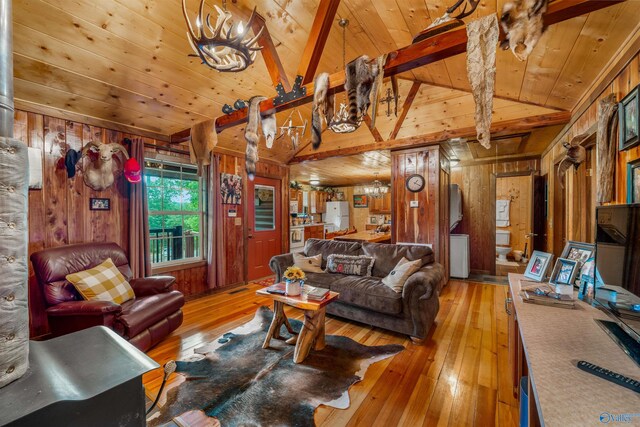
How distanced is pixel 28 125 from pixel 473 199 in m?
6.81

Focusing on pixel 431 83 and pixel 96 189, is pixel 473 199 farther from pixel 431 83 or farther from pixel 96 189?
pixel 96 189

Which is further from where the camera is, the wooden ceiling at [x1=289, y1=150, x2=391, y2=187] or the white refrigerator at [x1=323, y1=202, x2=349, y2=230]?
the white refrigerator at [x1=323, y1=202, x2=349, y2=230]

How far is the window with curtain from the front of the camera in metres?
3.73

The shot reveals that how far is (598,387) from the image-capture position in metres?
0.84

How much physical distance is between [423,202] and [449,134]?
110 centimetres

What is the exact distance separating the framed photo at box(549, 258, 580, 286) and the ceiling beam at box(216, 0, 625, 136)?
4.92 ft

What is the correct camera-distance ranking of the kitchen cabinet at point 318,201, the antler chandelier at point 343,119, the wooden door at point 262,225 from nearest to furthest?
the antler chandelier at point 343,119 < the wooden door at point 262,225 < the kitchen cabinet at point 318,201

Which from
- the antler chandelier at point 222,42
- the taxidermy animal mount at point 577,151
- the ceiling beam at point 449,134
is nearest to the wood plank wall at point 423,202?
the ceiling beam at point 449,134

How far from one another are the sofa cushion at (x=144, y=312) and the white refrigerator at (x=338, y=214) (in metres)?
7.04

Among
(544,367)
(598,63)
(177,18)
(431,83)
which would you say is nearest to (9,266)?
(544,367)

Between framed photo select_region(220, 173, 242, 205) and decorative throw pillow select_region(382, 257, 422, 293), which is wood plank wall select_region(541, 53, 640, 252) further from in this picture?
framed photo select_region(220, 173, 242, 205)

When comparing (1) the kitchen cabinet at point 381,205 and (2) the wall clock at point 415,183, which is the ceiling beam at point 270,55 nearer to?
(2) the wall clock at point 415,183

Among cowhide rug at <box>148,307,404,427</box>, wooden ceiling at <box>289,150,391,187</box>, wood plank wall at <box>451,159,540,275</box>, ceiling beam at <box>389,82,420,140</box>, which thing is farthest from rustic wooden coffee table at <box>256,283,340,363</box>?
wood plank wall at <box>451,159,540,275</box>

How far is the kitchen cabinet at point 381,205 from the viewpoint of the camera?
8953 millimetres
